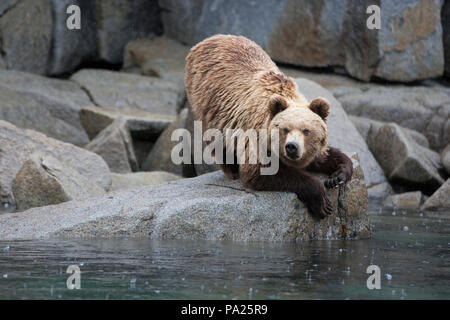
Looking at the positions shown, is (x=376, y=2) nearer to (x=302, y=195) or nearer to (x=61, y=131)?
(x=61, y=131)

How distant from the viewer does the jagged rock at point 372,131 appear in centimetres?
1356

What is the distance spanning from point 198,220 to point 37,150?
3.91m

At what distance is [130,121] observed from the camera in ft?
45.3

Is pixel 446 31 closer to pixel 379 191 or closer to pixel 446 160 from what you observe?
pixel 446 160

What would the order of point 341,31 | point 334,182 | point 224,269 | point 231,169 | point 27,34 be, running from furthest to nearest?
point 27,34 → point 341,31 → point 231,169 → point 334,182 → point 224,269

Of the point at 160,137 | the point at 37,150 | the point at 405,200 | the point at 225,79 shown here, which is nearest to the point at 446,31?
the point at 405,200

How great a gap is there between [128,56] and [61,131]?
3.43m

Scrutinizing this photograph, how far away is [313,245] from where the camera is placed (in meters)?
7.48

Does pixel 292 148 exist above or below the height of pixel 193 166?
above

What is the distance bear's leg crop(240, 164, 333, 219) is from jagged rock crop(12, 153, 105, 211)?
8.34 ft

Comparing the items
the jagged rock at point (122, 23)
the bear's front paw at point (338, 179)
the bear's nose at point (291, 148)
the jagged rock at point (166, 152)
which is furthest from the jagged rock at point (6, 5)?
the bear's nose at point (291, 148)

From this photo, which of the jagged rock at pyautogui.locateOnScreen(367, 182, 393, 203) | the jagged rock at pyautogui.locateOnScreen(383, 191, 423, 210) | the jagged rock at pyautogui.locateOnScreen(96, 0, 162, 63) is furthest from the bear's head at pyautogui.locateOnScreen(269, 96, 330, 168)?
the jagged rock at pyautogui.locateOnScreen(96, 0, 162, 63)

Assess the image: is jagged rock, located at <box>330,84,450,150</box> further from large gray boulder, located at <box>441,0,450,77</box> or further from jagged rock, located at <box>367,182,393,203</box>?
jagged rock, located at <box>367,182,393,203</box>
